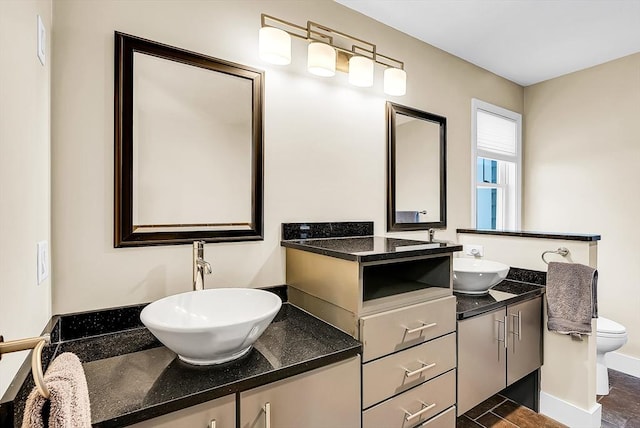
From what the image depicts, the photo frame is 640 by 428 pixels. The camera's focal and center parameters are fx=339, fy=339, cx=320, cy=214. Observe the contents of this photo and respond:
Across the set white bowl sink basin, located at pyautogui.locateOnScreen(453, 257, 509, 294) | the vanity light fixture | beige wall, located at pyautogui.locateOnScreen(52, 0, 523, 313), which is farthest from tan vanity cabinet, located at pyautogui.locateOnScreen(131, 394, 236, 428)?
the vanity light fixture

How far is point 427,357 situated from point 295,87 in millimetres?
1452

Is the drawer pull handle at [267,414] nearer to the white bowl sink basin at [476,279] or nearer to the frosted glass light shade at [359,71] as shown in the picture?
the white bowl sink basin at [476,279]

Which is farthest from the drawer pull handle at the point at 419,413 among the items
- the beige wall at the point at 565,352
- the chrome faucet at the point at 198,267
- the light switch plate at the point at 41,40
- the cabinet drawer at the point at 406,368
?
the light switch plate at the point at 41,40

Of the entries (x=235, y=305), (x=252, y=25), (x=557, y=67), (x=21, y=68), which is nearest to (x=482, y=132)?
(x=557, y=67)

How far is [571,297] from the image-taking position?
1927 mm

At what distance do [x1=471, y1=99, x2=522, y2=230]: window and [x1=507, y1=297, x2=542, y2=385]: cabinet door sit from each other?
2.98 feet

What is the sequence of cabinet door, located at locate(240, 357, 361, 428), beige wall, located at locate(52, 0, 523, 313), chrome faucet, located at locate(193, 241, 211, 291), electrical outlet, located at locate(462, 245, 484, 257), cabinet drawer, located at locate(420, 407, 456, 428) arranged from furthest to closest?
electrical outlet, located at locate(462, 245, 484, 257)
cabinet drawer, located at locate(420, 407, 456, 428)
chrome faucet, located at locate(193, 241, 211, 291)
beige wall, located at locate(52, 0, 523, 313)
cabinet door, located at locate(240, 357, 361, 428)

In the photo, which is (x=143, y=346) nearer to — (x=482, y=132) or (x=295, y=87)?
(x=295, y=87)

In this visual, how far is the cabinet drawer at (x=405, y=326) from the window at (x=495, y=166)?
1464mm

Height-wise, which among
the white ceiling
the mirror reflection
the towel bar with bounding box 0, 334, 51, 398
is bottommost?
the towel bar with bounding box 0, 334, 51, 398

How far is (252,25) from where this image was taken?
1.66 m

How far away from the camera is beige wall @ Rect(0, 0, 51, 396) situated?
732 millimetres

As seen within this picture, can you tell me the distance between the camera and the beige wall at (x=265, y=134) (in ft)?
4.12

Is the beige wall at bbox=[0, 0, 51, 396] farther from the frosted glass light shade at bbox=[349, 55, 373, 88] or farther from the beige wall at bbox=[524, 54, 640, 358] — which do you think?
the beige wall at bbox=[524, 54, 640, 358]
